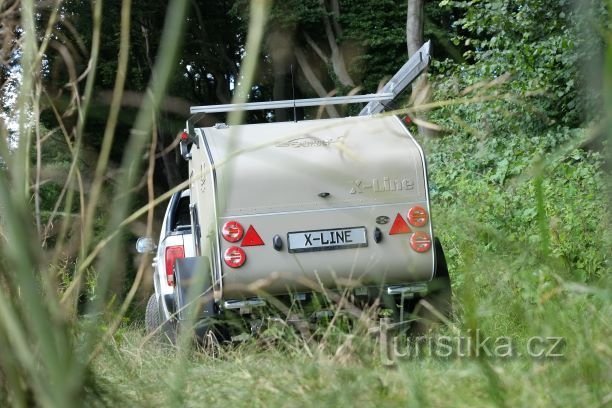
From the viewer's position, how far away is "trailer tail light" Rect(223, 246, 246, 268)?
24.7ft

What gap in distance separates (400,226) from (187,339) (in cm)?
571

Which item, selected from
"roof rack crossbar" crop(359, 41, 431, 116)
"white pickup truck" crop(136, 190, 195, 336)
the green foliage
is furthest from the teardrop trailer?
the green foliage

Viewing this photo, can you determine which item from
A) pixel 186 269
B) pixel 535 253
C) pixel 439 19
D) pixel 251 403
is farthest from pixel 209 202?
pixel 439 19

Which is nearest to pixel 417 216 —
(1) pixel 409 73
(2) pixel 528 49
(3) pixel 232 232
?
(3) pixel 232 232

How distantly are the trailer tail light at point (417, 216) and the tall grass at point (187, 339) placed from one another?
14.1ft

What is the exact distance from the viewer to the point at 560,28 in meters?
13.9

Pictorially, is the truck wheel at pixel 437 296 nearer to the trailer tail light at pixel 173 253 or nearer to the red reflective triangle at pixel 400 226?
the red reflective triangle at pixel 400 226

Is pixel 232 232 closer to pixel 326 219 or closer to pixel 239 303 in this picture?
pixel 239 303

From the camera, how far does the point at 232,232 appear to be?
757cm

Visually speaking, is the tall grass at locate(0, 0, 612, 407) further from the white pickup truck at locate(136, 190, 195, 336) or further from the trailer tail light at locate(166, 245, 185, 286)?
the trailer tail light at locate(166, 245, 185, 286)

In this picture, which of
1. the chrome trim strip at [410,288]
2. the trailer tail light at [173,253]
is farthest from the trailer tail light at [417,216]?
the trailer tail light at [173,253]

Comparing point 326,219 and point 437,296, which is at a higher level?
point 326,219

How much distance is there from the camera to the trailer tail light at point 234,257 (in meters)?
7.54

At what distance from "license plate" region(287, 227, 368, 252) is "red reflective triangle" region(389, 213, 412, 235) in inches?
9.5
